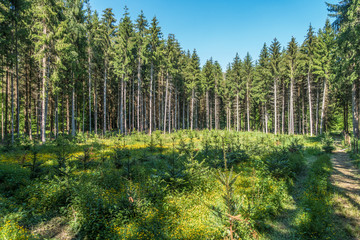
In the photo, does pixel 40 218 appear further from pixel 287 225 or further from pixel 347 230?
pixel 347 230

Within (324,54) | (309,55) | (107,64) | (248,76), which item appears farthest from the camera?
(248,76)

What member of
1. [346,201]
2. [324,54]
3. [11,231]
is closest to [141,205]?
[11,231]

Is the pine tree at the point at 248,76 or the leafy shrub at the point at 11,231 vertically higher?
the pine tree at the point at 248,76

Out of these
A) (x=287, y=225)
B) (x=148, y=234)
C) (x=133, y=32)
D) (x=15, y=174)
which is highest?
A: (x=133, y=32)

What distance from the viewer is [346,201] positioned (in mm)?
6250

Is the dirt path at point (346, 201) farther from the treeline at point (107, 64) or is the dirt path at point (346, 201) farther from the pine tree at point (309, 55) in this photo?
the pine tree at point (309, 55)

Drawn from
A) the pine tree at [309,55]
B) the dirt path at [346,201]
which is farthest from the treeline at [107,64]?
the dirt path at [346,201]

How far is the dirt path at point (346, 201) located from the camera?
482cm

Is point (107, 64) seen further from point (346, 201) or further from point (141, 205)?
point (346, 201)

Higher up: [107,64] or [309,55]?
[309,55]

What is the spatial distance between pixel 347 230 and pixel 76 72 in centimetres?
2300

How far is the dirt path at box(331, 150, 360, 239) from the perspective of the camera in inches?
190

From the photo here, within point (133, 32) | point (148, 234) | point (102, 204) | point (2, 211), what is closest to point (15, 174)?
point (2, 211)

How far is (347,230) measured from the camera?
4832 millimetres
